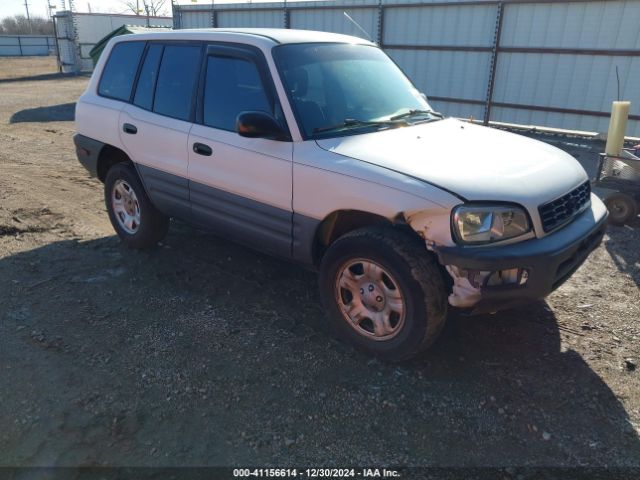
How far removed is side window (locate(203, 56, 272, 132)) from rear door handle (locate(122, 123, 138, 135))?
3.05ft

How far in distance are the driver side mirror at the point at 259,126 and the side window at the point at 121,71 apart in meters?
1.96

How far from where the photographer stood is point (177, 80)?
4465 mm

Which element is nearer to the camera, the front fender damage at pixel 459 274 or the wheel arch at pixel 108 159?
the front fender damage at pixel 459 274

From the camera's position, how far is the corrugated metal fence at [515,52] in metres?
9.73

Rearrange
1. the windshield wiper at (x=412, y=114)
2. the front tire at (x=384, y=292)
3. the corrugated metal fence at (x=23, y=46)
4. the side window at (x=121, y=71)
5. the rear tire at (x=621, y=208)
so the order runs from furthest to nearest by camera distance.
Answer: the corrugated metal fence at (x=23, y=46) → the rear tire at (x=621, y=208) → the side window at (x=121, y=71) → the windshield wiper at (x=412, y=114) → the front tire at (x=384, y=292)

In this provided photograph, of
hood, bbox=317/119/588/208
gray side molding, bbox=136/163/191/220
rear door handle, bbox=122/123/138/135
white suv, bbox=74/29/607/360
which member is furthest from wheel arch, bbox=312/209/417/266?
rear door handle, bbox=122/123/138/135

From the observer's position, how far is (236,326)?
3.89 m

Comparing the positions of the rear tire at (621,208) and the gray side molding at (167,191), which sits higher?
the gray side molding at (167,191)

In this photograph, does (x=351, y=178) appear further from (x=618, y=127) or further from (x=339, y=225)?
(x=618, y=127)

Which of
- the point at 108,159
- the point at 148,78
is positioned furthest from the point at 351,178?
the point at 108,159

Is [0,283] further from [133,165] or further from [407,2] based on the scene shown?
[407,2]

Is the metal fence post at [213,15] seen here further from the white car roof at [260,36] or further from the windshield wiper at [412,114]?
the windshield wiper at [412,114]

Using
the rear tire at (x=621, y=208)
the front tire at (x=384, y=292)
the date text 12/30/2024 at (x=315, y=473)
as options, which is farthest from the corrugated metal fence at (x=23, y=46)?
the date text 12/30/2024 at (x=315, y=473)

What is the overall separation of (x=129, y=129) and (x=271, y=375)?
108 inches
